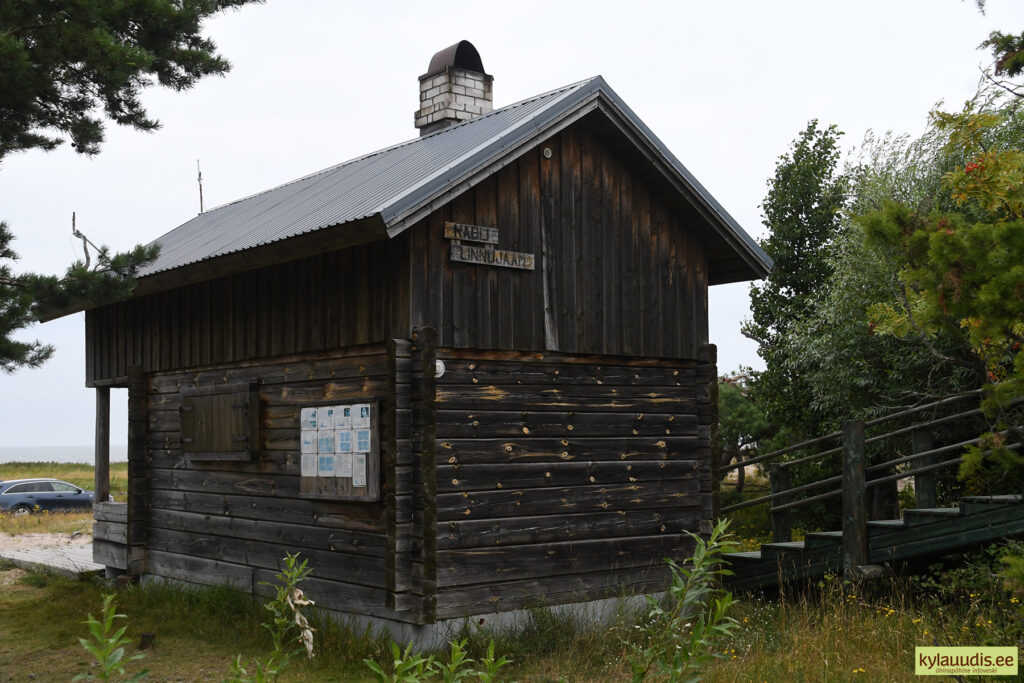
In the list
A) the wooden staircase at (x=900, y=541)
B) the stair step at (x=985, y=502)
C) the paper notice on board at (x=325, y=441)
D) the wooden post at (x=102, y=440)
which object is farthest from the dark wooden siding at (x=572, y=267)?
the wooden post at (x=102, y=440)

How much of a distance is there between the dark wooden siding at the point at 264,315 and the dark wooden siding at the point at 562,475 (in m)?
1.03

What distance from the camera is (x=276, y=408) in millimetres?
11531

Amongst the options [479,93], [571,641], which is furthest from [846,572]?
[479,93]

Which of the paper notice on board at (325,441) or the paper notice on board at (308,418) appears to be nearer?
the paper notice on board at (325,441)

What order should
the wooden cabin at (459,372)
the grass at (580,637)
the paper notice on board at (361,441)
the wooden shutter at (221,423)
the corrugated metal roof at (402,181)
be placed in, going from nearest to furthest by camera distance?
the grass at (580,637) < the corrugated metal roof at (402,181) < the wooden cabin at (459,372) < the paper notice on board at (361,441) < the wooden shutter at (221,423)

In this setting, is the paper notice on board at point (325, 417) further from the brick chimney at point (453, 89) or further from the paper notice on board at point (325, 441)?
the brick chimney at point (453, 89)

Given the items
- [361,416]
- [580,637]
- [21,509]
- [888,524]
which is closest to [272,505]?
[361,416]

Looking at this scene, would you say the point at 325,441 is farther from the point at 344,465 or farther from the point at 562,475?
the point at 562,475

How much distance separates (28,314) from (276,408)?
9.19 feet

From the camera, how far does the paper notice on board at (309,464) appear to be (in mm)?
10734

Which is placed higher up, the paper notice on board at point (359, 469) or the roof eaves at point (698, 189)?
the roof eaves at point (698, 189)

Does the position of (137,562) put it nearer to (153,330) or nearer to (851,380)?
(153,330)

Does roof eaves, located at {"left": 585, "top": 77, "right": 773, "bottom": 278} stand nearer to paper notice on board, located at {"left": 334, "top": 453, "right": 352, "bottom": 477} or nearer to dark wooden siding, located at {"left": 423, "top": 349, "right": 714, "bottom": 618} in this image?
dark wooden siding, located at {"left": 423, "top": 349, "right": 714, "bottom": 618}

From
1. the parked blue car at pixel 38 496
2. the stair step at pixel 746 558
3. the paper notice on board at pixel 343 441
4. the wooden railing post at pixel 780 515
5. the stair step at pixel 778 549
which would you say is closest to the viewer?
the paper notice on board at pixel 343 441
